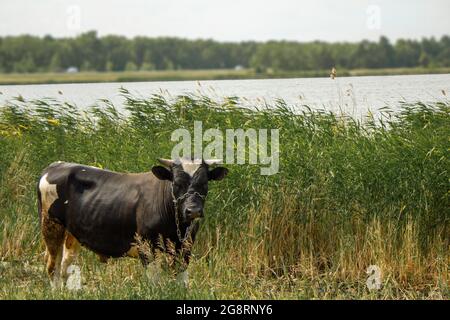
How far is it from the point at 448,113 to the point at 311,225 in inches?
131

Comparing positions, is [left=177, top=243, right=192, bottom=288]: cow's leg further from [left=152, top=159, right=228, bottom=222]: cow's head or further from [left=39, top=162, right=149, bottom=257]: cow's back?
[left=39, top=162, right=149, bottom=257]: cow's back

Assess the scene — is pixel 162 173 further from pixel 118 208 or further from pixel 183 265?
pixel 183 265

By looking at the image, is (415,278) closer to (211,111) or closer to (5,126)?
(211,111)

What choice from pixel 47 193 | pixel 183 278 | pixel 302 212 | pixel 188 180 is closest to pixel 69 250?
pixel 47 193

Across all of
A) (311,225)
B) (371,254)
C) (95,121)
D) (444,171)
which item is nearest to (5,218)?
(95,121)

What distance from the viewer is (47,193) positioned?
9.73m

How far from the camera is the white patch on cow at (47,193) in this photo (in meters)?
9.70

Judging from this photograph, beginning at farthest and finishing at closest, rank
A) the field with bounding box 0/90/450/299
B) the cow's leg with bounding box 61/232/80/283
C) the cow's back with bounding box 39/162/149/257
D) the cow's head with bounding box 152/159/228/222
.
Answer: the field with bounding box 0/90/450/299 → the cow's leg with bounding box 61/232/80/283 → the cow's back with bounding box 39/162/149/257 → the cow's head with bounding box 152/159/228/222

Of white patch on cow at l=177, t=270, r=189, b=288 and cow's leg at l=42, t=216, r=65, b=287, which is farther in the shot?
cow's leg at l=42, t=216, r=65, b=287

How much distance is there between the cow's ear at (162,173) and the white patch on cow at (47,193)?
4.23ft

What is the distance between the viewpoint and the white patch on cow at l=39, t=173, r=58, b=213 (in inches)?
382

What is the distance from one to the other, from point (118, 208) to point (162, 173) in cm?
68

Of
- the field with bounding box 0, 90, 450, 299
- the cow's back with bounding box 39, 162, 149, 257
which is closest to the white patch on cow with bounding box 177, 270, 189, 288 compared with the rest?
the field with bounding box 0, 90, 450, 299

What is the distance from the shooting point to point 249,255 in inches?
444
